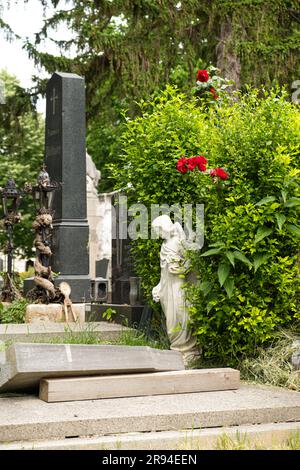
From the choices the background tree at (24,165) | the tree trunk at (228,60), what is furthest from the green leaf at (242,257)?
the background tree at (24,165)

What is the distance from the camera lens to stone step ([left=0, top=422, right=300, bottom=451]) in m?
4.61

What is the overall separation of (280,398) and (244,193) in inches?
77.5

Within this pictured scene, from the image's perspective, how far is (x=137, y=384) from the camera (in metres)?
5.64

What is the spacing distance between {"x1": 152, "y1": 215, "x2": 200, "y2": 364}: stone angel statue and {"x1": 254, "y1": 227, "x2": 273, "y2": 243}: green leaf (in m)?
0.90

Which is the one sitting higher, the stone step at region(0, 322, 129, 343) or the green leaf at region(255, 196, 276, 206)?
the green leaf at region(255, 196, 276, 206)

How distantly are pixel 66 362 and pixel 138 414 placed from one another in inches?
30.3

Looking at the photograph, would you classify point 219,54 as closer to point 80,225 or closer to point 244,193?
point 80,225

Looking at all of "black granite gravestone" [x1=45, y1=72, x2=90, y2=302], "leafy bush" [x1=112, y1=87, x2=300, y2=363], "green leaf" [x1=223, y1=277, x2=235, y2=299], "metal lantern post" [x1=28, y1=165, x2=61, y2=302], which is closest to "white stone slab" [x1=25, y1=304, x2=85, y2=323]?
"metal lantern post" [x1=28, y1=165, x2=61, y2=302]

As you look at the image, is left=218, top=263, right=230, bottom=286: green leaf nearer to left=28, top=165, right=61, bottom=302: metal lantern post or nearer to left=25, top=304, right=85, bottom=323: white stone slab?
left=25, top=304, right=85, bottom=323: white stone slab

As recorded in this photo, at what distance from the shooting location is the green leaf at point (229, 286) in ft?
20.4

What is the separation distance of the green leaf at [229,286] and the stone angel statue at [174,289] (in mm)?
622

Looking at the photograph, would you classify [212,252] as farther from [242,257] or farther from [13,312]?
[13,312]

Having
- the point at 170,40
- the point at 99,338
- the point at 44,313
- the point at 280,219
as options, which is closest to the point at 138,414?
the point at 280,219

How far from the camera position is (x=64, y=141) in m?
11.4
